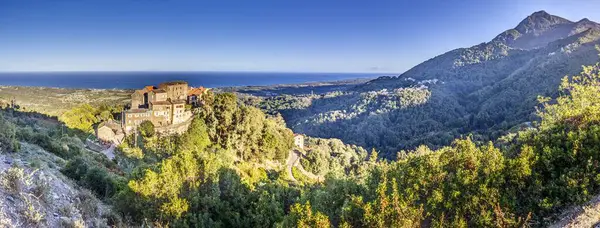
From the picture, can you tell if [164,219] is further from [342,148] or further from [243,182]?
[342,148]

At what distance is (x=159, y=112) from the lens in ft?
117

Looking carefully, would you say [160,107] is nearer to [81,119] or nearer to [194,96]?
[194,96]

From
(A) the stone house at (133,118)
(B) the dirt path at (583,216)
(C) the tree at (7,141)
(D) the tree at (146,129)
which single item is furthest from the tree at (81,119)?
(B) the dirt path at (583,216)

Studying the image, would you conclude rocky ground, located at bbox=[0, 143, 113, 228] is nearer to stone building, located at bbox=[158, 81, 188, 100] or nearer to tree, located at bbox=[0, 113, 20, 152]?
tree, located at bbox=[0, 113, 20, 152]

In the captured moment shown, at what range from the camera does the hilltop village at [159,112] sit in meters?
32.0

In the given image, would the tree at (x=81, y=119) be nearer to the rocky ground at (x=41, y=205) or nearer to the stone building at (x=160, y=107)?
the stone building at (x=160, y=107)

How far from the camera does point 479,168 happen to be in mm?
8180

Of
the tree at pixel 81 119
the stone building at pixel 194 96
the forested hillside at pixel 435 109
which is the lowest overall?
the forested hillside at pixel 435 109

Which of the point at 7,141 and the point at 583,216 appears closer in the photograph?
the point at 583,216

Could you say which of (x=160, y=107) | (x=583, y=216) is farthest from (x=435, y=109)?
(x=583, y=216)

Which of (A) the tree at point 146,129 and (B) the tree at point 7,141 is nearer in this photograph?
(B) the tree at point 7,141

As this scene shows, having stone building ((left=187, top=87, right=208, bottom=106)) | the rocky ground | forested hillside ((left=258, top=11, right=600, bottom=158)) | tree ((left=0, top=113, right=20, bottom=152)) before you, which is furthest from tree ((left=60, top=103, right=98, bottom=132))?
forested hillside ((left=258, top=11, right=600, bottom=158))

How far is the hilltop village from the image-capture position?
1259 inches

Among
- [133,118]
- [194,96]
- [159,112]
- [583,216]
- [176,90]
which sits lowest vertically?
[133,118]
